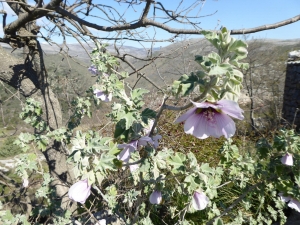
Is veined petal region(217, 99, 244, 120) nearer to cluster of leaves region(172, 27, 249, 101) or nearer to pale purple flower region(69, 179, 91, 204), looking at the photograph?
cluster of leaves region(172, 27, 249, 101)

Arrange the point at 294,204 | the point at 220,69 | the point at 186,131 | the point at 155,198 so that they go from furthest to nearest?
the point at 294,204 < the point at 155,198 < the point at 186,131 < the point at 220,69

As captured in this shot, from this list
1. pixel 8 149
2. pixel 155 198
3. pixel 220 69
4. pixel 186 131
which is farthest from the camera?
pixel 8 149

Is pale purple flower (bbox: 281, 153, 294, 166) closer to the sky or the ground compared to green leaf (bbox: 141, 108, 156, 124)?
closer to the ground

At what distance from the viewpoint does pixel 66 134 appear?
1.98 meters

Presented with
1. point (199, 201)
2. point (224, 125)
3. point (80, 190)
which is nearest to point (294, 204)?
point (199, 201)

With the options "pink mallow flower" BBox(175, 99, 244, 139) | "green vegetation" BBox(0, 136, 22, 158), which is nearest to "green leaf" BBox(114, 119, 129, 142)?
"pink mallow flower" BBox(175, 99, 244, 139)

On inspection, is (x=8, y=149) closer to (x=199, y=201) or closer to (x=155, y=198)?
(x=155, y=198)

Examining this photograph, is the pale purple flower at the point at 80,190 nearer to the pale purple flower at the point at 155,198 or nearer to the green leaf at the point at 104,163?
the green leaf at the point at 104,163

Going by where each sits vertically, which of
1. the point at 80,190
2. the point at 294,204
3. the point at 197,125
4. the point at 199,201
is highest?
the point at 197,125

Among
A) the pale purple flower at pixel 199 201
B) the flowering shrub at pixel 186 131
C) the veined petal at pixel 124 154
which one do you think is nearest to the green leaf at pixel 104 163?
the flowering shrub at pixel 186 131

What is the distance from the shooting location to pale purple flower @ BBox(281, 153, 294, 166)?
1.72m

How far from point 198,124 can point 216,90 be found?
0.18m

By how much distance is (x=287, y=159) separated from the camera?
1.74 m

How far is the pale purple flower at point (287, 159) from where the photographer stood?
1717mm
